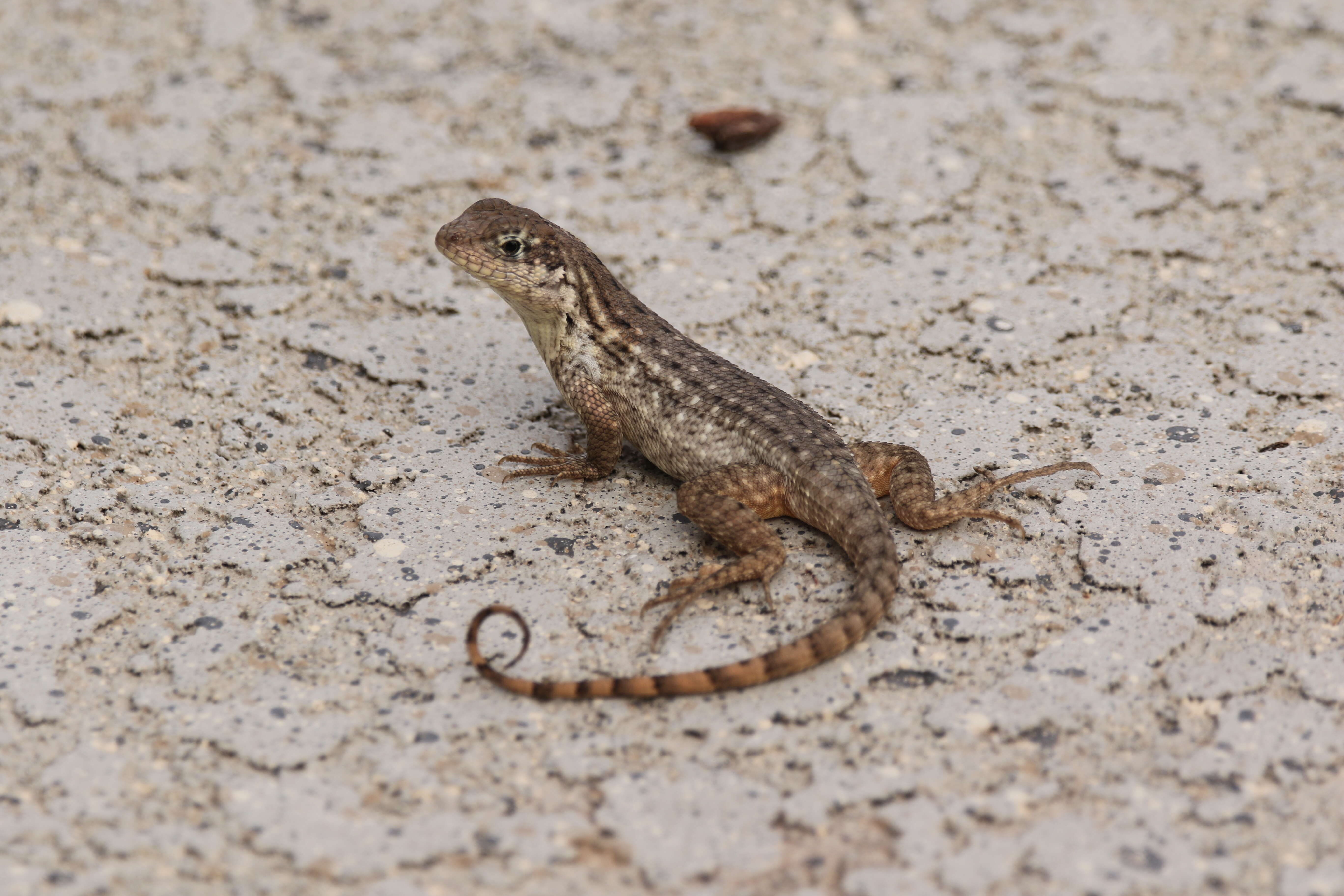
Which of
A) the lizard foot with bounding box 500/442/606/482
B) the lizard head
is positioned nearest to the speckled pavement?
the lizard foot with bounding box 500/442/606/482

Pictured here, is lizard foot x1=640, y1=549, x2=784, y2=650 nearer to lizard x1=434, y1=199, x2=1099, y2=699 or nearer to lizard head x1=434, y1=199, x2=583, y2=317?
lizard x1=434, y1=199, x2=1099, y2=699

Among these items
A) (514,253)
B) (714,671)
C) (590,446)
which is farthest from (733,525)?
(514,253)

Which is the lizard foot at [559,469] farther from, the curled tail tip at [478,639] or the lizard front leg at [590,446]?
the curled tail tip at [478,639]

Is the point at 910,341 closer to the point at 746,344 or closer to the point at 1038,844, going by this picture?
the point at 746,344

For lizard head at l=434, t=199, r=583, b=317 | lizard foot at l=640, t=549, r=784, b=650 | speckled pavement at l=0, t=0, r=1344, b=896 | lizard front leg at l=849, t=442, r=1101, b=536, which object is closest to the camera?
speckled pavement at l=0, t=0, r=1344, b=896

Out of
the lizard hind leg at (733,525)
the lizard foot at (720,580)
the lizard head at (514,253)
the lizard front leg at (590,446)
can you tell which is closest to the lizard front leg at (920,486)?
the lizard hind leg at (733,525)

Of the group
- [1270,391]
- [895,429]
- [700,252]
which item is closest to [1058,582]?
[895,429]
